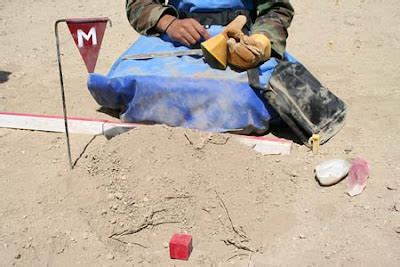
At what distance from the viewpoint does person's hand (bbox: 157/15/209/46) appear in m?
3.21

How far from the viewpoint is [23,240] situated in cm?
248

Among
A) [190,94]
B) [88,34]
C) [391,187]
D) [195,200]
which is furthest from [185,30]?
[391,187]

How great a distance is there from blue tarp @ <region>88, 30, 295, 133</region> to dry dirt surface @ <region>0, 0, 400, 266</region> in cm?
26

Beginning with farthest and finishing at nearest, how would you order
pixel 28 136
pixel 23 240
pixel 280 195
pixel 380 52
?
1. pixel 380 52
2. pixel 28 136
3. pixel 280 195
4. pixel 23 240

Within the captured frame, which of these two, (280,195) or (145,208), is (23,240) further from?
(280,195)

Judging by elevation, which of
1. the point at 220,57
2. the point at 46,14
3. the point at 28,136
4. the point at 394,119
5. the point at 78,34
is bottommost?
the point at 46,14

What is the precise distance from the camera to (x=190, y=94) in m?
3.11

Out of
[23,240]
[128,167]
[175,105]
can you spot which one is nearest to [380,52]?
[175,105]

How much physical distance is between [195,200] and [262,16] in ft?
4.25

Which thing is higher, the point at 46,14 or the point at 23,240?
the point at 23,240

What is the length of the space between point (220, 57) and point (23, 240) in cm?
133

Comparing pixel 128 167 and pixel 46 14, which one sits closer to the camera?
pixel 128 167

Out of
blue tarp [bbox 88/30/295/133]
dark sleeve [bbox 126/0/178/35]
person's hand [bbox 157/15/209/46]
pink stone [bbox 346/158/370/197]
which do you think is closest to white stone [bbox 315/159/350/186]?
pink stone [bbox 346/158/370/197]

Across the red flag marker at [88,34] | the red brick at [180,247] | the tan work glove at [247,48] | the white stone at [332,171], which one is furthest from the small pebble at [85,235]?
the tan work glove at [247,48]
